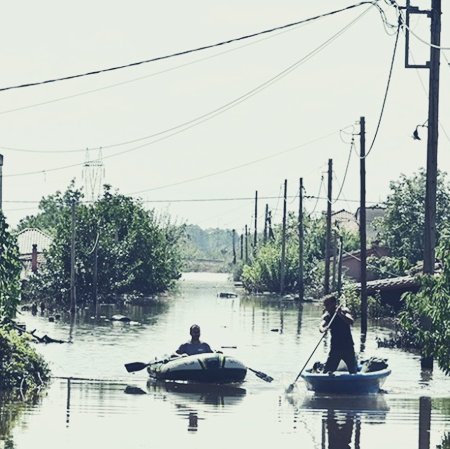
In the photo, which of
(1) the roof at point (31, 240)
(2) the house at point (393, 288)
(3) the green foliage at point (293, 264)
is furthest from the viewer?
(1) the roof at point (31, 240)

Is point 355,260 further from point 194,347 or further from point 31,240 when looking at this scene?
point 194,347

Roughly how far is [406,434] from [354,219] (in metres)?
107

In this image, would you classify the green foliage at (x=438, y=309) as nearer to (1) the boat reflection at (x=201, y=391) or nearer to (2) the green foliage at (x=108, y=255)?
(1) the boat reflection at (x=201, y=391)

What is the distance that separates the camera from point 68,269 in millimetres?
72062

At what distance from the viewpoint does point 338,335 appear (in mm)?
27875

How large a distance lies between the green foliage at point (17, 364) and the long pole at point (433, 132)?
8929 millimetres

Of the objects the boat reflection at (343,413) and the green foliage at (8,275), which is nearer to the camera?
the boat reflection at (343,413)

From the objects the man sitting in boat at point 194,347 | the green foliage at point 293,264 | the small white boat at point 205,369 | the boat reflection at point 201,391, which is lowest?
the boat reflection at point 201,391

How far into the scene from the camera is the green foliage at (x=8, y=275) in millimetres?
26969

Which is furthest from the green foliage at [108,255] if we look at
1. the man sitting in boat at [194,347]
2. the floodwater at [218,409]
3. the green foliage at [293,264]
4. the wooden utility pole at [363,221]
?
the man sitting in boat at [194,347]

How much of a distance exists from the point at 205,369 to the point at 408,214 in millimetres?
59522

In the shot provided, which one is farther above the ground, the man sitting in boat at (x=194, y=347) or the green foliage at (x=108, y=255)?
the green foliage at (x=108, y=255)

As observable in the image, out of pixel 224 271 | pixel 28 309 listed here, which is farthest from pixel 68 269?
pixel 224 271

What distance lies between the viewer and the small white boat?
29641mm
